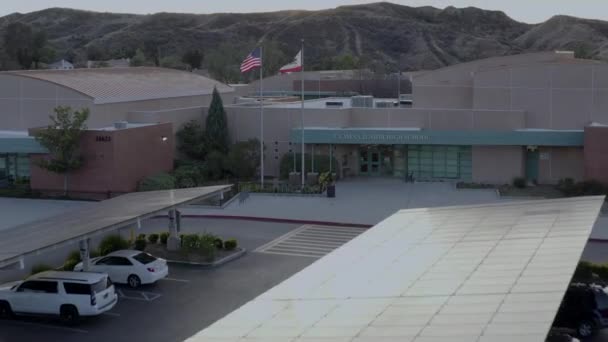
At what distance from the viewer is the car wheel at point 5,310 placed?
20891mm

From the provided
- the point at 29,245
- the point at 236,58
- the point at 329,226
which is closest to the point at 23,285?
the point at 29,245

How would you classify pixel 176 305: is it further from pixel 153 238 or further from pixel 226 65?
pixel 226 65

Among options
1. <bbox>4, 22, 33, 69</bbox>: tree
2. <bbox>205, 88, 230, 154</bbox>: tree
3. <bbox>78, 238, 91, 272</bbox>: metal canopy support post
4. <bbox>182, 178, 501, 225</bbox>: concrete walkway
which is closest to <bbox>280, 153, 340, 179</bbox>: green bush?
<bbox>182, 178, 501, 225</bbox>: concrete walkway

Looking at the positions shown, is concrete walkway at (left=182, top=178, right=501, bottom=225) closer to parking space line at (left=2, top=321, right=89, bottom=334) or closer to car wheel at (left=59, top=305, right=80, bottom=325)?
car wheel at (left=59, top=305, right=80, bottom=325)

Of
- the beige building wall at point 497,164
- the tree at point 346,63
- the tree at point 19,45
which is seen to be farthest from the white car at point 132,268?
the tree at point 19,45

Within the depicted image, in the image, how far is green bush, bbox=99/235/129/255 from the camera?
1059 inches

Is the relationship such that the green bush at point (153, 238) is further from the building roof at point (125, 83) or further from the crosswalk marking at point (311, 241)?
the building roof at point (125, 83)

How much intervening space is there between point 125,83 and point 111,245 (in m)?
25.7

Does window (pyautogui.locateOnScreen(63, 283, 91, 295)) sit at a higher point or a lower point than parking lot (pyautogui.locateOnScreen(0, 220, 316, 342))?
higher

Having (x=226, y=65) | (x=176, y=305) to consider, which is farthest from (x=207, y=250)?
(x=226, y=65)

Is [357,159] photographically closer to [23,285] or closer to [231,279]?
[231,279]

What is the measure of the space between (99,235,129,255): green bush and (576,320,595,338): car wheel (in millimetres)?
14695

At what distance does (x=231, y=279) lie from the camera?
25062 millimetres

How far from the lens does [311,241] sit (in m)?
30.7
